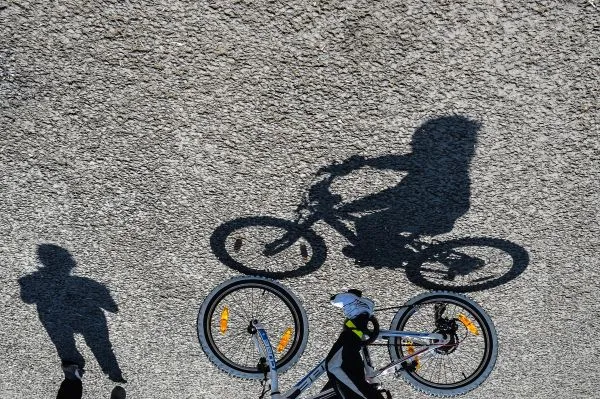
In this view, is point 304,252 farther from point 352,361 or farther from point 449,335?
point 449,335

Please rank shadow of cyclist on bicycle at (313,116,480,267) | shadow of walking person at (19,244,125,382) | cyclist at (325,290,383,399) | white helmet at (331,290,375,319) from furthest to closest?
shadow of walking person at (19,244,125,382), shadow of cyclist on bicycle at (313,116,480,267), white helmet at (331,290,375,319), cyclist at (325,290,383,399)

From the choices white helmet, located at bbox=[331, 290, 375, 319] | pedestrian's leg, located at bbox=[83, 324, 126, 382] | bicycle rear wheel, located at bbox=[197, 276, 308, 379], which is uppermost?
white helmet, located at bbox=[331, 290, 375, 319]

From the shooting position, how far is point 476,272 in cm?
352

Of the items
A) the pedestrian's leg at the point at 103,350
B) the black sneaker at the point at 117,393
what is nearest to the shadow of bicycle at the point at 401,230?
the pedestrian's leg at the point at 103,350

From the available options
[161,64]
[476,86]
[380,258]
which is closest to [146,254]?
[161,64]

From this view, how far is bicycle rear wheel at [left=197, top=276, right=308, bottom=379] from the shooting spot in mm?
3291

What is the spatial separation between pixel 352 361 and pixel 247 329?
88 centimetres

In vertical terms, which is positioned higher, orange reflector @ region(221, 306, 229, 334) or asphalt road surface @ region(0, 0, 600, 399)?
asphalt road surface @ region(0, 0, 600, 399)

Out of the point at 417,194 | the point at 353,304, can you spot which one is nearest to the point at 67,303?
the point at 353,304

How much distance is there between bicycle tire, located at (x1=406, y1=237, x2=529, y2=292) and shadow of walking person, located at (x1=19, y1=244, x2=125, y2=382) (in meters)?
2.58

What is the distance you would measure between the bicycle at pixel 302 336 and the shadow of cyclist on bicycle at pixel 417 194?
49 cm

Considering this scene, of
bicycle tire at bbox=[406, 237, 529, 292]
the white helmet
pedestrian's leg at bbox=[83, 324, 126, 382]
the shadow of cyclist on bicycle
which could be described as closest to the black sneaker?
pedestrian's leg at bbox=[83, 324, 126, 382]

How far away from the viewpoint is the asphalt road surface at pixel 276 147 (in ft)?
9.67

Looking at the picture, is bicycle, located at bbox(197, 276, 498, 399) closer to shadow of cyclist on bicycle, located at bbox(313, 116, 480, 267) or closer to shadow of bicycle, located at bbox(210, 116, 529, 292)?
shadow of bicycle, located at bbox(210, 116, 529, 292)
